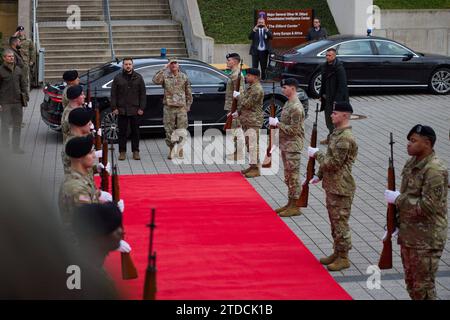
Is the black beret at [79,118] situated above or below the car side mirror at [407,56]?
above

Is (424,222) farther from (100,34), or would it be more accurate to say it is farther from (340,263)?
(100,34)

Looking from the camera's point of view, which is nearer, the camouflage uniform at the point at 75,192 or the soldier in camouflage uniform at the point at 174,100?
the camouflage uniform at the point at 75,192

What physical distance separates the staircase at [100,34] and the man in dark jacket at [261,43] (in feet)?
7.78

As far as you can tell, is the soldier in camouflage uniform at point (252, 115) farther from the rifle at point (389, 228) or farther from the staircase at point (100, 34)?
the staircase at point (100, 34)

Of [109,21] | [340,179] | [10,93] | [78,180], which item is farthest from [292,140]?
[109,21]

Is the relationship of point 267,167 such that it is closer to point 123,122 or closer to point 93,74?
point 123,122

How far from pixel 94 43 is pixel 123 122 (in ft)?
35.2

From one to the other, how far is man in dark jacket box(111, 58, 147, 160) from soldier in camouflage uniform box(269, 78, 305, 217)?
4411 mm

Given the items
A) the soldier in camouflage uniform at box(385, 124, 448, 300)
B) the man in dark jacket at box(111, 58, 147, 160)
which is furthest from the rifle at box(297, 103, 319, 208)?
the man in dark jacket at box(111, 58, 147, 160)

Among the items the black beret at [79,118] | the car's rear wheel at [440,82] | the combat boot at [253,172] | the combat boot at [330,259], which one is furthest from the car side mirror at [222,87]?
the black beret at [79,118]

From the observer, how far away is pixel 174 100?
16.3 metres

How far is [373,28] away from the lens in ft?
92.7

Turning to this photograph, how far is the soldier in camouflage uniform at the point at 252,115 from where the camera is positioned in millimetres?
14844

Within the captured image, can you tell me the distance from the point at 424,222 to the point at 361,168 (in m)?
7.61
